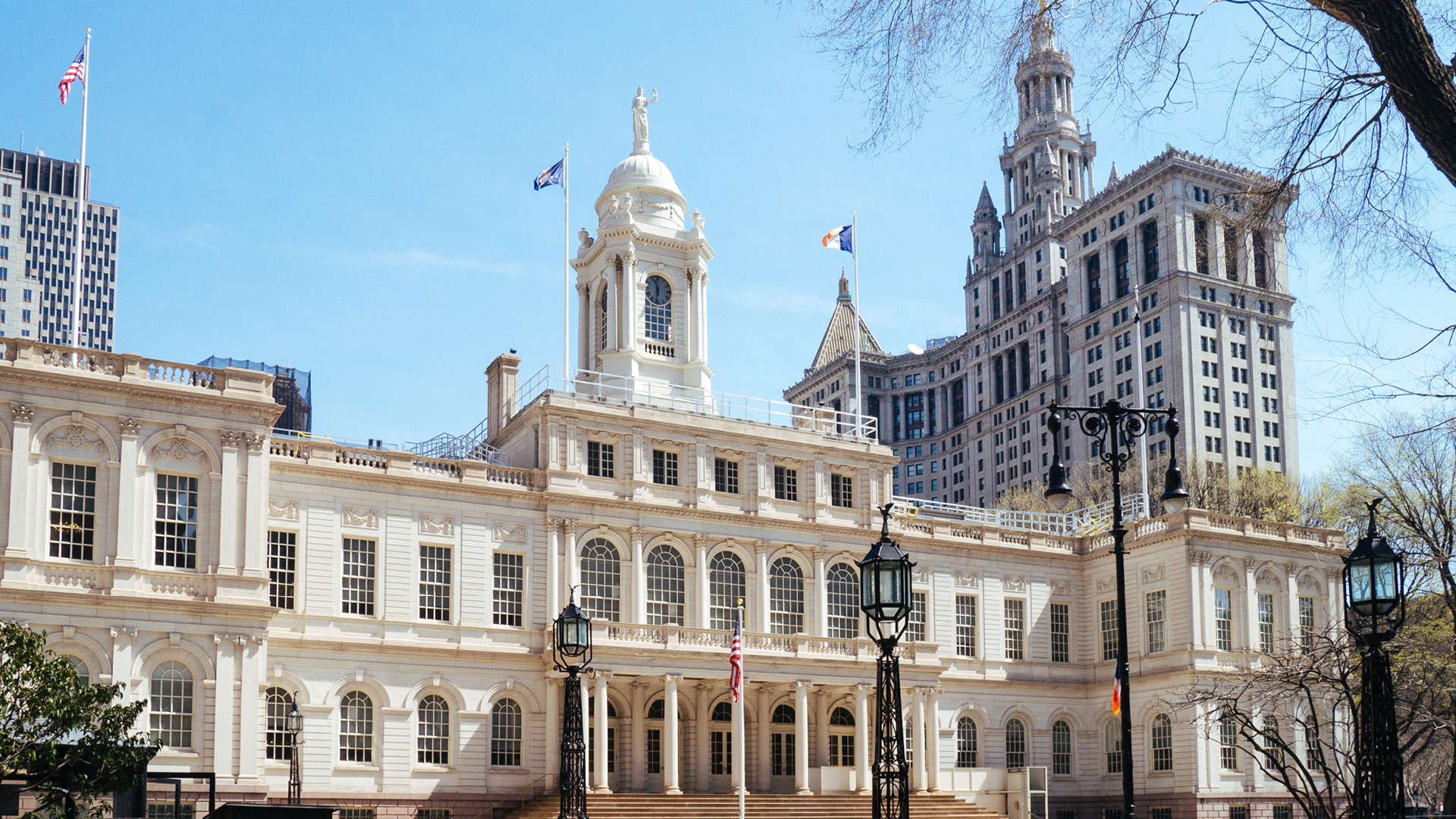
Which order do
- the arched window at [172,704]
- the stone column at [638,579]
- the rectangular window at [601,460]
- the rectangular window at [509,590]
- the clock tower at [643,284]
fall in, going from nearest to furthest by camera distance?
the arched window at [172,704]
the rectangular window at [509,590]
the stone column at [638,579]
the rectangular window at [601,460]
the clock tower at [643,284]

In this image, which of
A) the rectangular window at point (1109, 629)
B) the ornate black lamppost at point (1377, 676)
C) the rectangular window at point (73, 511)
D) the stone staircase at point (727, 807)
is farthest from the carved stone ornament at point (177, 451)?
the rectangular window at point (1109, 629)

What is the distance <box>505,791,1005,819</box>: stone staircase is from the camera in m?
45.7

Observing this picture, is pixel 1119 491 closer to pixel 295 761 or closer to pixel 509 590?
pixel 295 761

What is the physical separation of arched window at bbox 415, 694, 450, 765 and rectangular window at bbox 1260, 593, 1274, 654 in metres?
32.9

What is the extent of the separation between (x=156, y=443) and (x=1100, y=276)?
103430 mm

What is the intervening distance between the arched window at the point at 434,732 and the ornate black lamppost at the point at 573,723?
21416mm

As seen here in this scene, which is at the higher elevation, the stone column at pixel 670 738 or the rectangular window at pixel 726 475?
the rectangular window at pixel 726 475

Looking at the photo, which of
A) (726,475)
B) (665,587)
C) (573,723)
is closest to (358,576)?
(665,587)

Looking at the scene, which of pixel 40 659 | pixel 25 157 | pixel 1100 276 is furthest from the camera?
pixel 25 157

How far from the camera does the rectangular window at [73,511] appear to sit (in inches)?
1574

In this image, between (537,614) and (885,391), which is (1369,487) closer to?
(537,614)

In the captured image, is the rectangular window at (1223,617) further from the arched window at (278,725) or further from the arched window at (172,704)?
the arched window at (172,704)

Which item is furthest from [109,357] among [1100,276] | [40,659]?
[1100,276]

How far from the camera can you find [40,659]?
25219 millimetres
